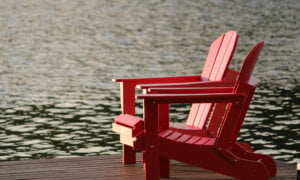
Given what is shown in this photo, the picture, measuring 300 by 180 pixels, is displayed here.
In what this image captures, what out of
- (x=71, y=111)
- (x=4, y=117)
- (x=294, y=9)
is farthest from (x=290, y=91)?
(x=294, y=9)

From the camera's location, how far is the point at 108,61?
2336cm

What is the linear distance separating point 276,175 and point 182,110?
797cm

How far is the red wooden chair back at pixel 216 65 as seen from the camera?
8.27 m

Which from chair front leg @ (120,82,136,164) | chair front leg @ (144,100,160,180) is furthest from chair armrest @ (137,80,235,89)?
chair front leg @ (144,100,160,180)

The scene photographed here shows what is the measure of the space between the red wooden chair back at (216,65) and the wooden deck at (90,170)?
43 centimetres

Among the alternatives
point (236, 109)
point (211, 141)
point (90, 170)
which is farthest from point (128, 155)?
point (236, 109)

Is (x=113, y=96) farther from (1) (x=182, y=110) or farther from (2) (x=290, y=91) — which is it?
(2) (x=290, y=91)

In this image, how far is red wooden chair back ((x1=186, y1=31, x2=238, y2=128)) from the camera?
8.27m

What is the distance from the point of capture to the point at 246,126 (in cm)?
1420

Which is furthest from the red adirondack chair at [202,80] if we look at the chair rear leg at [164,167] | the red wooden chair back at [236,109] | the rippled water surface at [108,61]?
the rippled water surface at [108,61]

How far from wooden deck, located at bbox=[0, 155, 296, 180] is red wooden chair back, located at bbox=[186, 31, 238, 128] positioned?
43 cm

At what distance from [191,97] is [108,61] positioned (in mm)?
16144

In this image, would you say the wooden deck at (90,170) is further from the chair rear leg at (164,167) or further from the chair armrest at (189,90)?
the chair armrest at (189,90)

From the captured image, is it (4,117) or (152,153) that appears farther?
(4,117)
